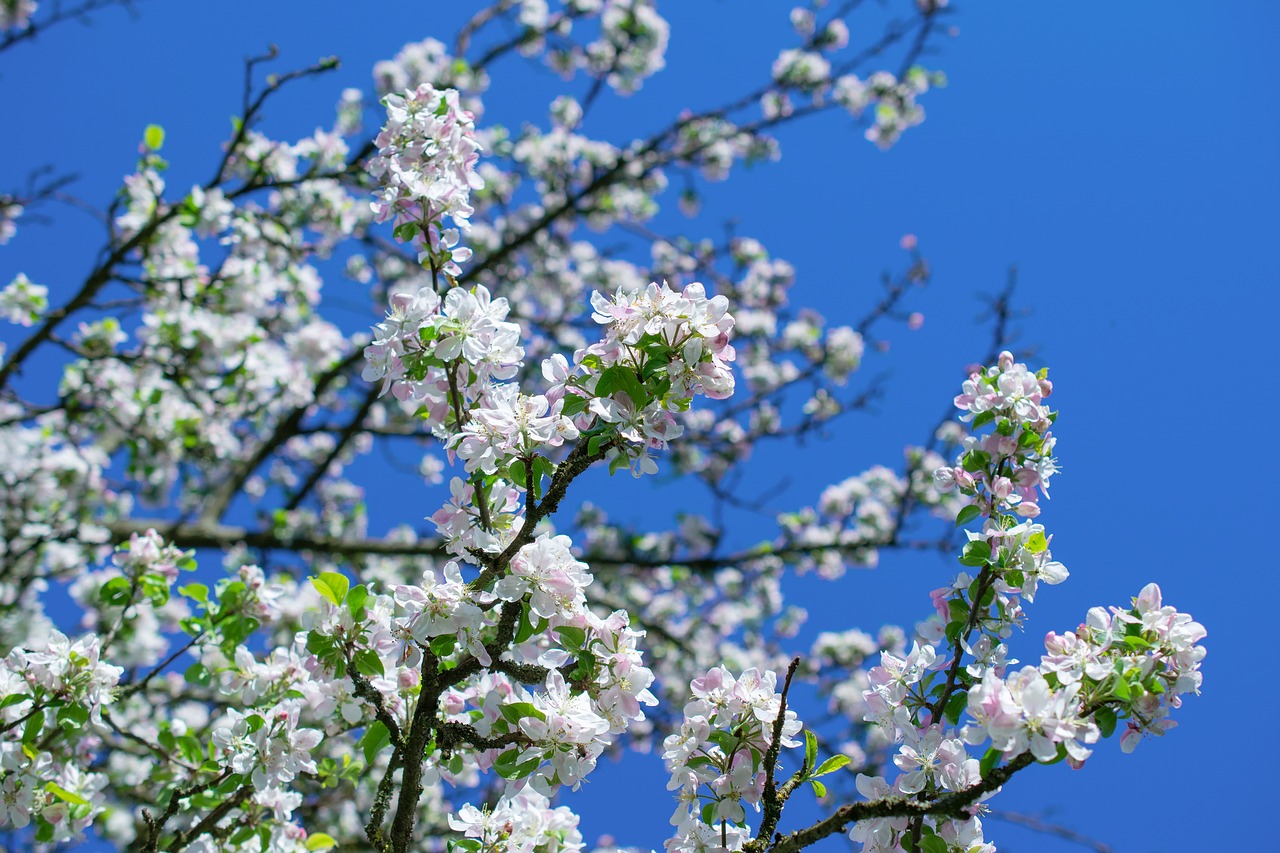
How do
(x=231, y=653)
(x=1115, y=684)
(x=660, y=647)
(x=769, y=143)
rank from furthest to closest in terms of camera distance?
(x=769, y=143) < (x=660, y=647) < (x=231, y=653) < (x=1115, y=684)

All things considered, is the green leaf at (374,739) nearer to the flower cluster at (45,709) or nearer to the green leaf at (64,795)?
the flower cluster at (45,709)

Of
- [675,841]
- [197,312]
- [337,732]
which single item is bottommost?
[675,841]

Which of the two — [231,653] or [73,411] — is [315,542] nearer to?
[73,411]

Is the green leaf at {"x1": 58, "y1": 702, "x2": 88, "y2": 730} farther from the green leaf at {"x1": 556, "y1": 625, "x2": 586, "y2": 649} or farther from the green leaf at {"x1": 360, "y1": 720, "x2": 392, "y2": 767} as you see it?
the green leaf at {"x1": 556, "y1": 625, "x2": 586, "y2": 649}

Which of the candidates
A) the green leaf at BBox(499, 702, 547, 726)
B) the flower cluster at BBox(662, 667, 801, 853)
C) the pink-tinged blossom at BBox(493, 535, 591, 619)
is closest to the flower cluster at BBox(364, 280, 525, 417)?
the pink-tinged blossom at BBox(493, 535, 591, 619)

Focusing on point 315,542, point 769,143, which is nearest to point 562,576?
point 315,542

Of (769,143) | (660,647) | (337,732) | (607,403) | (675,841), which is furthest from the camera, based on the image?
(769,143)

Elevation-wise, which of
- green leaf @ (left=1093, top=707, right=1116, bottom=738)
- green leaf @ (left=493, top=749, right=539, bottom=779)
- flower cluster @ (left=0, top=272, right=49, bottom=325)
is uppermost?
flower cluster @ (left=0, top=272, right=49, bottom=325)

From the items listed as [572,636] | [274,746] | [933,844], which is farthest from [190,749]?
[933,844]

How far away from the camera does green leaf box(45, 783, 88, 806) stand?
218 centimetres

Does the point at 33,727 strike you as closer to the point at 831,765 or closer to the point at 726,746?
the point at 726,746

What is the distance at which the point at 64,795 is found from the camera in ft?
7.18

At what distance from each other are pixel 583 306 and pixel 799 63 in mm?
3092

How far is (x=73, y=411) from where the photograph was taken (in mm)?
4652
